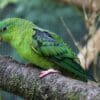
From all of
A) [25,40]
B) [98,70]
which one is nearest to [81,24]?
[98,70]

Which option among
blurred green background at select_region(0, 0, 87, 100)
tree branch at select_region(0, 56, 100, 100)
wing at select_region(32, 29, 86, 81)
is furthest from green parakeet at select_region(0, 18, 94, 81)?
blurred green background at select_region(0, 0, 87, 100)

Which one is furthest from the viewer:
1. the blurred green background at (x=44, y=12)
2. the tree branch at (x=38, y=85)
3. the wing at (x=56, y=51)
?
the blurred green background at (x=44, y=12)

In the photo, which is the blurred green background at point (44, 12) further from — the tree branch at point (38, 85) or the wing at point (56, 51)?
the tree branch at point (38, 85)

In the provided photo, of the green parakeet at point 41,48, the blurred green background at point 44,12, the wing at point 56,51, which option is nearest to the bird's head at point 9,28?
the green parakeet at point 41,48

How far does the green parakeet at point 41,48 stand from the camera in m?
2.72

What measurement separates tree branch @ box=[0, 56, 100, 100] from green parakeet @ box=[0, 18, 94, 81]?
0.13 meters

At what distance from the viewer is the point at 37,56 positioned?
8.98 ft

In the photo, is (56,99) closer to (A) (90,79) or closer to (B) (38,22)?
(A) (90,79)

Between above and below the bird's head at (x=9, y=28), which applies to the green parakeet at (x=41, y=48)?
below

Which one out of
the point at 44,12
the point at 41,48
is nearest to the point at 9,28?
the point at 41,48

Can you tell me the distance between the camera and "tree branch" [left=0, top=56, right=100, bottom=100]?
2109 mm

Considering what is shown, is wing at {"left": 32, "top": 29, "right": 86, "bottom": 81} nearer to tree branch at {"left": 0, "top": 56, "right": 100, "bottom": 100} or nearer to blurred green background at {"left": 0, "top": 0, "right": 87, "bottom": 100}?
tree branch at {"left": 0, "top": 56, "right": 100, "bottom": 100}

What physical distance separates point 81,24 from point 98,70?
3.39 m

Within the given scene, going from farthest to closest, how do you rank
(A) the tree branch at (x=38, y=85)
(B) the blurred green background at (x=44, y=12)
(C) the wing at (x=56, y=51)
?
1. (B) the blurred green background at (x=44, y=12)
2. (C) the wing at (x=56, y=51)
3. (A) the tree branch at (x=38, y=85)
